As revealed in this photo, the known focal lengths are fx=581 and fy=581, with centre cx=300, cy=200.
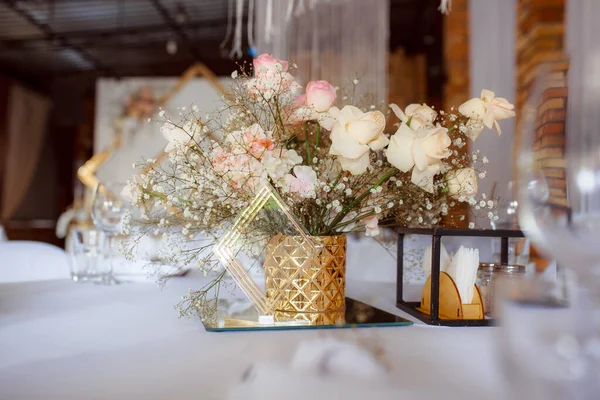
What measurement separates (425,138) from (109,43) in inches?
288

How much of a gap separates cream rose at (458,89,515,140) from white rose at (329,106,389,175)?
18 centimetres

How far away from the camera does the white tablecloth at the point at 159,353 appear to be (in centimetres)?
55

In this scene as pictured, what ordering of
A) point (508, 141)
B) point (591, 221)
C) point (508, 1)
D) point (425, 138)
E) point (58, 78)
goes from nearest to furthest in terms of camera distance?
1. point (591, 221)
2. point (425, 138)
3. point (508, 141)
4. point (508, 1)
5. point (58, 78)

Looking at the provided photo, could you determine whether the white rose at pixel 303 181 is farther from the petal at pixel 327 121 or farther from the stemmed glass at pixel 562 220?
the stemmed glass at pixel 562 220

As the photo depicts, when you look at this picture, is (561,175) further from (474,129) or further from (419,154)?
(474,129)

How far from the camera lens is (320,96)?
0.91 m

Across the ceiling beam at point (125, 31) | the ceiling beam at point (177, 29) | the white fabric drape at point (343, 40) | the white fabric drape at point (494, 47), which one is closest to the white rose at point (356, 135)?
the white fabric drape at point (494, 47)

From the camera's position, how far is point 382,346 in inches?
28.7


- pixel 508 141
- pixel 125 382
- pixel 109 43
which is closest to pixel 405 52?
pixel 109 43

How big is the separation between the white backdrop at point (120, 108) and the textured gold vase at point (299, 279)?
273 inches

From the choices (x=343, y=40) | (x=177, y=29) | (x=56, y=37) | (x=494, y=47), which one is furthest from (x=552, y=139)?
(x=56, y=37)

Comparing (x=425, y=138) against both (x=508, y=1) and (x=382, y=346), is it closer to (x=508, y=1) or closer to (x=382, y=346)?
(x=382, y=346)

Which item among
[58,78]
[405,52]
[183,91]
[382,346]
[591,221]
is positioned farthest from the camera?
[58,78]

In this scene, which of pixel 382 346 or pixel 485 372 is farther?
pixel 382 346
